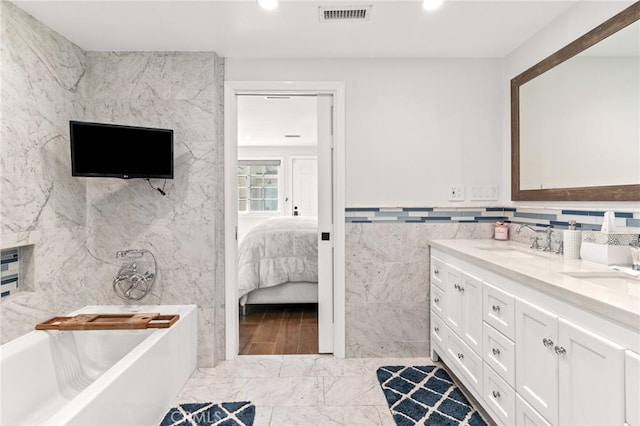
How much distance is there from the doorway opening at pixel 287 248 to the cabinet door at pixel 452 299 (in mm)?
770

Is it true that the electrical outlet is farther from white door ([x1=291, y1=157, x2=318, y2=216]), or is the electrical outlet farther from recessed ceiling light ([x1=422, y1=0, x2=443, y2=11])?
white door ([x1=291, y1=157, x2=318, y2=216])

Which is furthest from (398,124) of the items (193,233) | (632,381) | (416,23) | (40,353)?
(40,353)

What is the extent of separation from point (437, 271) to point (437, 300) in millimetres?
209

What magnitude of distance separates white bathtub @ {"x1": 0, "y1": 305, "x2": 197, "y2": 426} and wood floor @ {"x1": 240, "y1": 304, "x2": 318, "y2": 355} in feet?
2.01

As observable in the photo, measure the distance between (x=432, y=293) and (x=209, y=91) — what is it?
2211mm

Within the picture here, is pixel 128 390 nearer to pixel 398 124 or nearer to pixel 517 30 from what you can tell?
pixel 398 124

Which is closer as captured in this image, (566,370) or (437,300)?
(566,370)

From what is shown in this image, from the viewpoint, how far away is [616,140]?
70.2 inches

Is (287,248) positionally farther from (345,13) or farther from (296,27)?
(345,13)

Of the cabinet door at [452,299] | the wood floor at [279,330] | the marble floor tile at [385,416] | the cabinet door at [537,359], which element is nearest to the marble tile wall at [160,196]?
the wood floor at [279,330]

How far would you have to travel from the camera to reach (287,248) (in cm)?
382

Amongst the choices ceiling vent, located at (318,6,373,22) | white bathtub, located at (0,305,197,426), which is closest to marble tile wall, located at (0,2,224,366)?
white bathtub, located at (0,305,197,426)

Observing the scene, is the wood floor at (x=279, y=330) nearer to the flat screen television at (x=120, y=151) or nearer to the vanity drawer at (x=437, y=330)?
the vanity drawer at (x=437, y=330)

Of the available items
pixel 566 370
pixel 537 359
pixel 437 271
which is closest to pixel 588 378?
pixel 566 370
